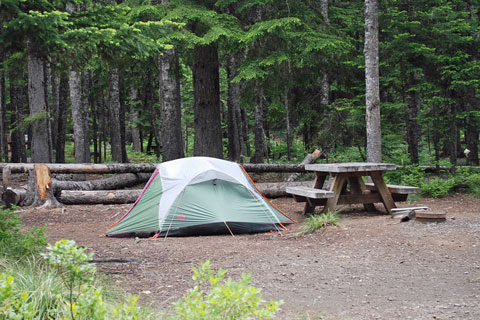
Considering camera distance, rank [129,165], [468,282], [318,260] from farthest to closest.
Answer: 1. [129,165]
2. [318,260]
3. [468,282]

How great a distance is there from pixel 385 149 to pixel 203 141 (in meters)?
5.56

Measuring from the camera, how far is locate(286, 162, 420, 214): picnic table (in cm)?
834

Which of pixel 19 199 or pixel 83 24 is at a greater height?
pixel 83 24

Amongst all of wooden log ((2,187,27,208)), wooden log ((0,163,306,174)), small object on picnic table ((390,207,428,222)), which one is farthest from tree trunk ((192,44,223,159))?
small object on picnic table ((390,207,428,222))

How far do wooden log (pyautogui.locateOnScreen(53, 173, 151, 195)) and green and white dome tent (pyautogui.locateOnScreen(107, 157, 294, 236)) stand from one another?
14.6 ft

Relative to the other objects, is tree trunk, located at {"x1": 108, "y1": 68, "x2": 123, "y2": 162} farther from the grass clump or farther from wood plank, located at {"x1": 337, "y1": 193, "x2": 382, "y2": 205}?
the grass clump

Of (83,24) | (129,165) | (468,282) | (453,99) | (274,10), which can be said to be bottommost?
(468,282)

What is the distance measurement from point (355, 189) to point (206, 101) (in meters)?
5.37

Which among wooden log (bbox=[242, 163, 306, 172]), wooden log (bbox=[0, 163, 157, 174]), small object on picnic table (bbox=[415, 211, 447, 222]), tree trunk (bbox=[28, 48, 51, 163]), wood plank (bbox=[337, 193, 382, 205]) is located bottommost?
small object on picnic table (bbox=[415, 211, 447, 222])

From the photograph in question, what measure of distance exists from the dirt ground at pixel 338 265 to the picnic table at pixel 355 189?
436 millimetres

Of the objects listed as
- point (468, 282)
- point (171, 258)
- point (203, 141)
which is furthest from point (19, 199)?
point (468, 282)

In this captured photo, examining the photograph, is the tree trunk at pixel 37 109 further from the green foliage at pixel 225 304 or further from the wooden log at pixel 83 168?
the green foliage at pixel 225 304

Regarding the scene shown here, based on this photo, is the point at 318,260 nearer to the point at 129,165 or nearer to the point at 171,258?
the point at 171,258

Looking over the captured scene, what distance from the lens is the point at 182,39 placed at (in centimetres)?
1032
